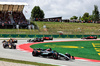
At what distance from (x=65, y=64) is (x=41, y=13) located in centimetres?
10131

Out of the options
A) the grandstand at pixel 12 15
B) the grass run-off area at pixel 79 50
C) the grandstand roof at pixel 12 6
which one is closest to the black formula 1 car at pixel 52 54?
the grass run-off area at pixel 79 50

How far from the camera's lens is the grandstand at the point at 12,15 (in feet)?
191

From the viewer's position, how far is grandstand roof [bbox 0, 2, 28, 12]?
61.6 metres

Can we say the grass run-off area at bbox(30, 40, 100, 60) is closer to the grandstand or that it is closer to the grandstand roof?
the grandstand

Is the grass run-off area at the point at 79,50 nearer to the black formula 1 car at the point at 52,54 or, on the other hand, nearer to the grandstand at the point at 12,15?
the black formula 1 car at the point at 52,54

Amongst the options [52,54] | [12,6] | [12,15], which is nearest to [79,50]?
[52,54]

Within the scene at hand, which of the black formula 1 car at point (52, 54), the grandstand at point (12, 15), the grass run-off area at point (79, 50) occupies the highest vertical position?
the grandstand at point (12, 15)

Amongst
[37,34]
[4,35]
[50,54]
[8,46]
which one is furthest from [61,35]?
[50,54]

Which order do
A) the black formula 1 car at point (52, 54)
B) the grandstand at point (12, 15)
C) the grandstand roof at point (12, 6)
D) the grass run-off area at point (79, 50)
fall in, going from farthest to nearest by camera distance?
the grandstand roof at point (12, 6), the grandstand at point (12, 15), the grass run-off area at point (79, 50), the black formula 1 car at point (52, 54)

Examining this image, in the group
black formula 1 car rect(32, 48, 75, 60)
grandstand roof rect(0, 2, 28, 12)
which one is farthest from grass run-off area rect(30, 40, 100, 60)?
grandstand roof rect(0, 2, 28, 12)

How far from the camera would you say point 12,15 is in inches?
2499

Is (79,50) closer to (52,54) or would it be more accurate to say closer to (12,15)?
(52,54)

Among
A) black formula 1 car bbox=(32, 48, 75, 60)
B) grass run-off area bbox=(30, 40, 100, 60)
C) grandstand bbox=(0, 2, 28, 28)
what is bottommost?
grass run-off area bbox=(30, 40, 100, 60)

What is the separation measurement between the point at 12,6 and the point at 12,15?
350 centimetres
